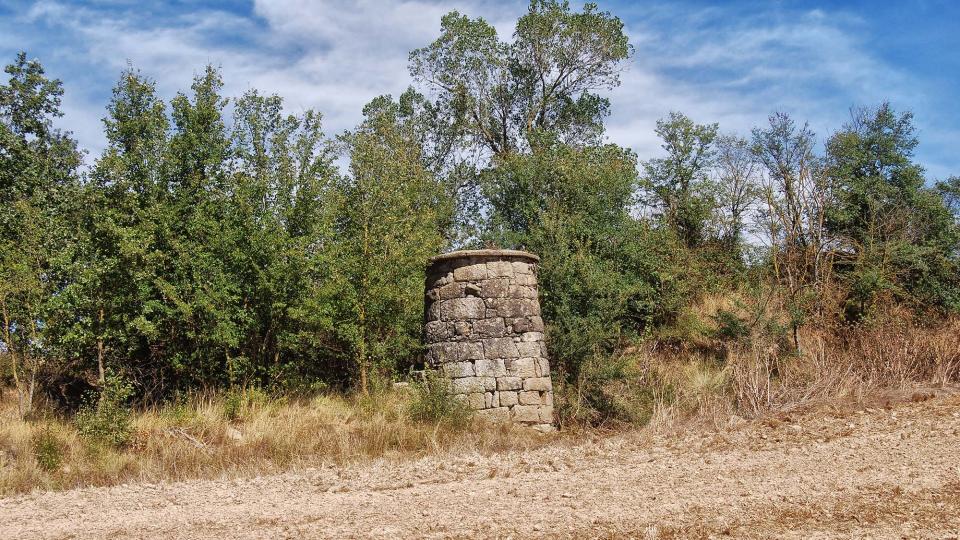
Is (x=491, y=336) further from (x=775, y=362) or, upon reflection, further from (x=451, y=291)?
(x=775, y=362)

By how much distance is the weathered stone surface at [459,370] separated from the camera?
11466mm

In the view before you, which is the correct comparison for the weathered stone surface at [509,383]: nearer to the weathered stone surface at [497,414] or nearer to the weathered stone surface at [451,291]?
the weathered stone surface at [497,414]

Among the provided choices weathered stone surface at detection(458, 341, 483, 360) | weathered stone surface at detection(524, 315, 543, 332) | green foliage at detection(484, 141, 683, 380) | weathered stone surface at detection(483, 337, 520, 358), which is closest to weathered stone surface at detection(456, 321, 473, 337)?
weathered stone surface at detection(458, 341, 483, 360)

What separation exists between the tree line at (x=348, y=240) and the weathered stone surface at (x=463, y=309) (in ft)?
4.64

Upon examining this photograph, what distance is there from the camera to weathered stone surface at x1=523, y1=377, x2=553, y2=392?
11.5 metres

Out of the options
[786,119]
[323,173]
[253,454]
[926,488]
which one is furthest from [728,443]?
[786,119]

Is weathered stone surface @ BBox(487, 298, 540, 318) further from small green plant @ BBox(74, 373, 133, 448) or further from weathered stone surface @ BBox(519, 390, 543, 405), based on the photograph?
small green plant @ BBox(74, 373, 133, 448)

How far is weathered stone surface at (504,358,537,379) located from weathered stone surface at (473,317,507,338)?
0.44 meters

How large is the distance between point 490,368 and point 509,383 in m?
0.35

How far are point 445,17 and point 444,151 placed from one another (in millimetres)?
4180

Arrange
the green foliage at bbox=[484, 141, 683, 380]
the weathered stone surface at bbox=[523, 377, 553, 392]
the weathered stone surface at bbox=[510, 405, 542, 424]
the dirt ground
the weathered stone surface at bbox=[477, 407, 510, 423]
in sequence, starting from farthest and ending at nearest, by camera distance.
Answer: the green foliage at bbox=[484, 141, 683, 380] < the weathered stone surface at bbox=[523, 377, 553, 392] < the weathered stone surface at bbox=[510, 405, 542, 424] < the weathered stone surface at bbox=[477, 407, 510, 423] < the dirt ground

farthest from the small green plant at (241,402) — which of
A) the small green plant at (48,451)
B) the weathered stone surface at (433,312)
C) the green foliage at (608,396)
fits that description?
the green foliage at (608,396)

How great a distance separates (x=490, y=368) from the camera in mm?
11469

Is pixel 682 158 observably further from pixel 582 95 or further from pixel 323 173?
pixel 323 173
